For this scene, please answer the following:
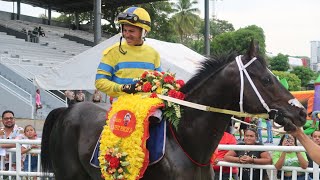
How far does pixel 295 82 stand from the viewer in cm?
4803

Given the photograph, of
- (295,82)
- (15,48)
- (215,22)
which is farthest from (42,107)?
(215,22)

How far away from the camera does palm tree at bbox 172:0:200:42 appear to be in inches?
2088

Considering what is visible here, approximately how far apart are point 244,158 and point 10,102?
569 inches

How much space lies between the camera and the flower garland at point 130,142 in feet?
11.9

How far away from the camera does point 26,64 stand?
71.4ft

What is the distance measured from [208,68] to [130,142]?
2.93ft

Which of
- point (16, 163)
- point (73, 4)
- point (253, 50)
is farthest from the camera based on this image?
point (73, 4)

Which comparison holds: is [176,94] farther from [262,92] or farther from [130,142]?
[262,92]

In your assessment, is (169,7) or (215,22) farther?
(215,22)

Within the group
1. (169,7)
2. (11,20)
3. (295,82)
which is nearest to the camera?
(11,20)

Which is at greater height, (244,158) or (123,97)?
(123,97)

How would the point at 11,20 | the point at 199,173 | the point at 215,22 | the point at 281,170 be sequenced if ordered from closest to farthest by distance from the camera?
1. the point at 199,173
2. the point at 281,170
3. the point at 11,20
4. the point at 215,22

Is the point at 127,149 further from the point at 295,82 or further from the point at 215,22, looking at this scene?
the point at 215,22

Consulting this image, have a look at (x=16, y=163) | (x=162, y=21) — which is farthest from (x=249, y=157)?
(x=162, y=21)
